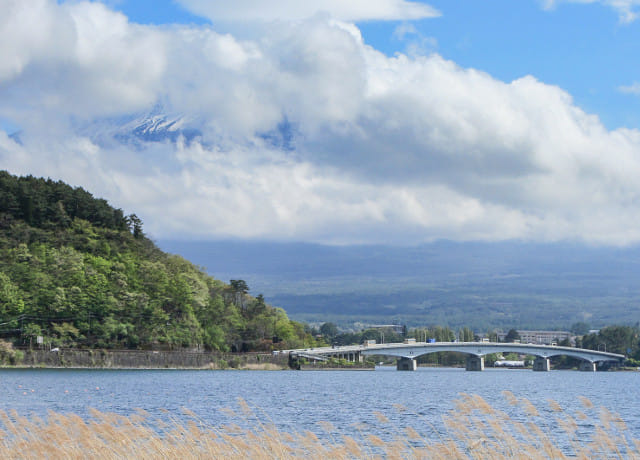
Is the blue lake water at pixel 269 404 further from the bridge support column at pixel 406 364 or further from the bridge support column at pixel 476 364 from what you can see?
the bridge support column at pixel 476 364

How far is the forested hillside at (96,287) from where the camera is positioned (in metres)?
121

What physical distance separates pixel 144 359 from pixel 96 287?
1306cm

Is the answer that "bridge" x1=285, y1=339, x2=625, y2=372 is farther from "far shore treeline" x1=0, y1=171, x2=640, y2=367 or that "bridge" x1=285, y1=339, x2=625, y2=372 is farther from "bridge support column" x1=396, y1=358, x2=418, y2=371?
"far shore treeline" x1=0, y1=171, x2=640, y2=367

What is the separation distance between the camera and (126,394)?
2562 inches

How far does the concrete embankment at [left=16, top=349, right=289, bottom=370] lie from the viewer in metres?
116

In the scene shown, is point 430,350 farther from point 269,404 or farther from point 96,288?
point 269,404

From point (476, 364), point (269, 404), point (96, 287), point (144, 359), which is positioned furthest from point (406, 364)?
point (269, 404)

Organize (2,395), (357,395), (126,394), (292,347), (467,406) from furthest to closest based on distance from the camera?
(292,347), (357,395), (126,394), (2,395), (467,406)

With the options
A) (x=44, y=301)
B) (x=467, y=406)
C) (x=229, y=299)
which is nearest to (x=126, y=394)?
(x=467, y=406)

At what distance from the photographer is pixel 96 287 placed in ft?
409

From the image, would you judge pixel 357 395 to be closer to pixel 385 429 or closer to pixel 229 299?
pixel 385 429

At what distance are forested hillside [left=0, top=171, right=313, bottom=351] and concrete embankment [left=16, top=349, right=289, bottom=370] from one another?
2.43 metres

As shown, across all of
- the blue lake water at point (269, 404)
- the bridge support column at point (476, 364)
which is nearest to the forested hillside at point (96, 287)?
the blue lake water at point (269, 404)

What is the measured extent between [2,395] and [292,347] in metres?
122
